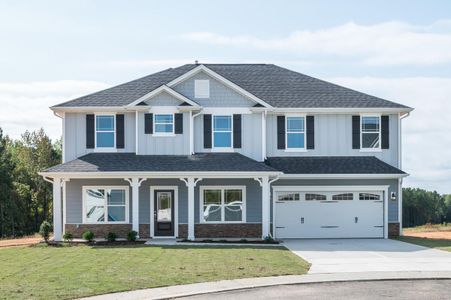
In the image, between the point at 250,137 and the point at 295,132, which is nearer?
the point at 250,137

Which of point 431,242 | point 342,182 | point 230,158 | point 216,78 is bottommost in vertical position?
point 431,242

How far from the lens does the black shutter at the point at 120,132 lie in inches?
1227

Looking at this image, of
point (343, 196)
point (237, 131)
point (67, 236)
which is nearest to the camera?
point (67, 236)

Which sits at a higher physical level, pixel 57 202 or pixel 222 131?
pixel 222 131

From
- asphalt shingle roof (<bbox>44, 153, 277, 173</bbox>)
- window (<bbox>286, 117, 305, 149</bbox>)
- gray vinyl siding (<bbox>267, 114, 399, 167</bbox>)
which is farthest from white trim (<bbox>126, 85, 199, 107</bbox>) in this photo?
gray vinyl siding (<bbox>267, 114, 399, 167</bbox>)

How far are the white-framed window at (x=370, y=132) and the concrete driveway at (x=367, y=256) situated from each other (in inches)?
193

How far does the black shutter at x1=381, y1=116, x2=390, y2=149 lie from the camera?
32344 mm

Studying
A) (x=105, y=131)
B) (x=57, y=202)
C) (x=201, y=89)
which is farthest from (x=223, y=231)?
(x=57, y=202)

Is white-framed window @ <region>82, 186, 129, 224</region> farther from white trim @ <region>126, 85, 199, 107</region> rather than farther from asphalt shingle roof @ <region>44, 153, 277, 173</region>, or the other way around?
white trim @ <region>126, 85, 199, 107</region>

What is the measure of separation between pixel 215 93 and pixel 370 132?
24.5 feet

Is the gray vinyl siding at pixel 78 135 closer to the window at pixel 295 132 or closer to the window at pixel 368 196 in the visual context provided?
the window at pixel 295 132

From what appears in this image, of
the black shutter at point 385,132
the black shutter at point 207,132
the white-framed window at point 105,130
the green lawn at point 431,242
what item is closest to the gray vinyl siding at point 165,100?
the black shutter at point 207,132

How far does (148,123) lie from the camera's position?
30.5 m

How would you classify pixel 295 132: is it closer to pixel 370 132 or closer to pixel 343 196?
pixel 370 132
